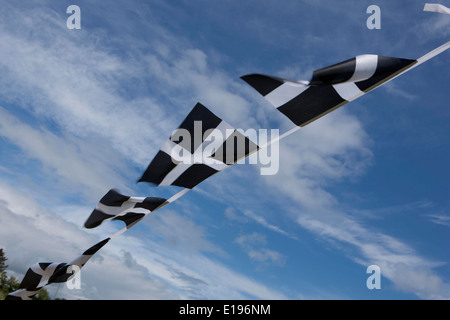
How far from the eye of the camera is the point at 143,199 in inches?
286

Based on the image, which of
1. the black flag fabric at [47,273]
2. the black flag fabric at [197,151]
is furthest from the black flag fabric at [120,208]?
the black flag fabric at [197,151]

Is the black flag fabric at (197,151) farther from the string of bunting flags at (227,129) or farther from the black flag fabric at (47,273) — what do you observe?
the black flag fabric at (47,273)

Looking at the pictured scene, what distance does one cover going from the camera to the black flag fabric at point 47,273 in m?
7.70

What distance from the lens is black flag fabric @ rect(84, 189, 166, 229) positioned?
23.7 ft

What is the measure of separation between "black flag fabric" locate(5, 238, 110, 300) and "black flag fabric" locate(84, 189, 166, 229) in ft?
Answer: 2.38

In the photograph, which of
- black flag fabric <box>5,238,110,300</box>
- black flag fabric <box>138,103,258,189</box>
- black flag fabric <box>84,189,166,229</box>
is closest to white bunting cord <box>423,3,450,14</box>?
black flag fabric <box>138,103,258,189</box>

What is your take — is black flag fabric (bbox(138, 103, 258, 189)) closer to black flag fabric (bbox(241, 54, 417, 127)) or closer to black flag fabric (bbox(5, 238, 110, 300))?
black flag fabric (bbox(241, 54, 417, 127))

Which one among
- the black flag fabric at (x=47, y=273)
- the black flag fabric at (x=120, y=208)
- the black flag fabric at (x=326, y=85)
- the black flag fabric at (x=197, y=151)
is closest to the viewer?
the black flag fabric at (x=326, y=85)
